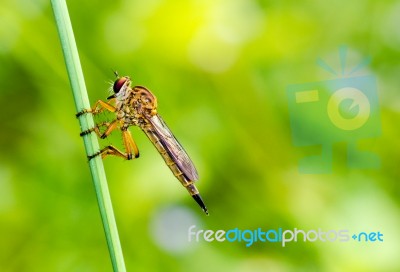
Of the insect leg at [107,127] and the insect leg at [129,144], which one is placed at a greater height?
the insect leg at [129,144]

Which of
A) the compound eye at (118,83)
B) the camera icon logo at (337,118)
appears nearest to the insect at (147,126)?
the compound eye at (118,83)

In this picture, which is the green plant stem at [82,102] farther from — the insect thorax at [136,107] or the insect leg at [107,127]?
the insect thorax at [136,107]

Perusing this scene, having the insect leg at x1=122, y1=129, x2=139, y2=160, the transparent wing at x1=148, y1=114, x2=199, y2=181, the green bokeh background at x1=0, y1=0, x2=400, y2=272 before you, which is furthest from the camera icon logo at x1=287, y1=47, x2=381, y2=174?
the insect leg at x1=122, y1=129, x2=139, y2=160

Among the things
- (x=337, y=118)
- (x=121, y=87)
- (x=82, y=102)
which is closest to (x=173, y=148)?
(x=121, y=87)

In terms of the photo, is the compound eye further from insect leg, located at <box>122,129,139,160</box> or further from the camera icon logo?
the camera icon logo

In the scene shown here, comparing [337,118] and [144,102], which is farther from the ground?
[144,102]

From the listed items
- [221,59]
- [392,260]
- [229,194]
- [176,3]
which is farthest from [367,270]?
[176,3]

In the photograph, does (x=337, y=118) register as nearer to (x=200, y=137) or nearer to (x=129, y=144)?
(x=200, y=137)

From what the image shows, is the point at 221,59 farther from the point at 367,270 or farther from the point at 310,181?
the point at 367,270
